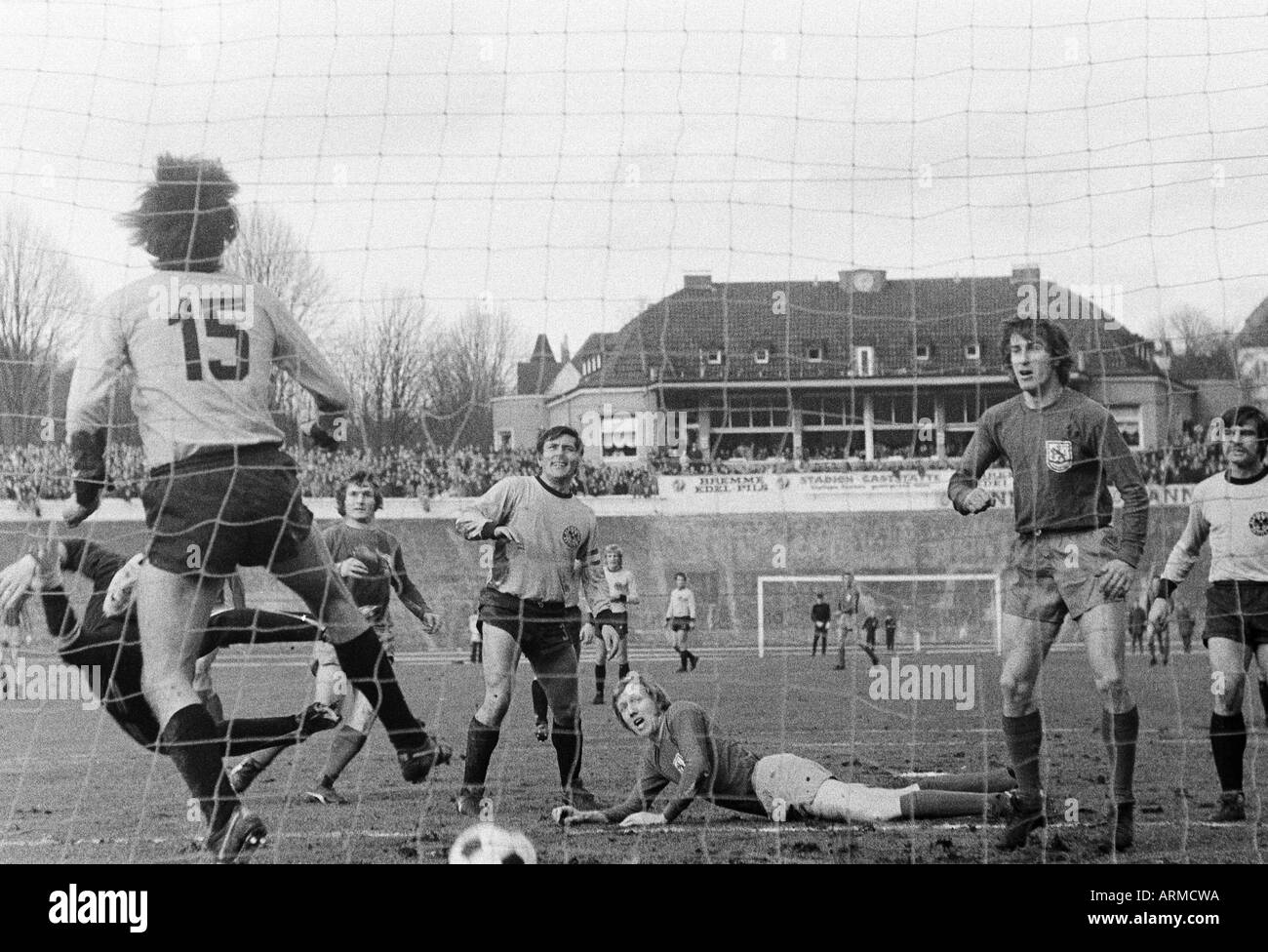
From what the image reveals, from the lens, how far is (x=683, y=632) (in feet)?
16.2

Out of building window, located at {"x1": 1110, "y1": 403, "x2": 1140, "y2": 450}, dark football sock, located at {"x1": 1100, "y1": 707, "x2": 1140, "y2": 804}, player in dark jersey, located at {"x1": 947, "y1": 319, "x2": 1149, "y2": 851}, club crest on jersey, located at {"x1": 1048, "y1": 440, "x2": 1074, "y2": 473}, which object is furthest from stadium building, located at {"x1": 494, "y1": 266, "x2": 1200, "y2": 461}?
dark football sock, located at {"x1": 1100, "y1": 707, "x2": 1140, "y2": 804}

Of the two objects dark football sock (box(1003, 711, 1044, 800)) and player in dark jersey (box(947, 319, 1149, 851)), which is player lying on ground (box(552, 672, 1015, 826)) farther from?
player in dark jersey (box(947, 319, 1149, 851))

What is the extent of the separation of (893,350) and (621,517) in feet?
3.05

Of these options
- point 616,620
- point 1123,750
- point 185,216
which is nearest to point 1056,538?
point 1123,750

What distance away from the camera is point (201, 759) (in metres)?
4.20

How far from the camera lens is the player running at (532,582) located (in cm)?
448

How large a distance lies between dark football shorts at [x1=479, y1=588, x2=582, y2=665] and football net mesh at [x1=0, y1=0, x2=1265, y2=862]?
159 millimetres

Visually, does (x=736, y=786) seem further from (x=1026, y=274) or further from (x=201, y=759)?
(x=1026, y=274)

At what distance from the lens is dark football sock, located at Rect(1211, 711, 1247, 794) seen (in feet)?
15.0

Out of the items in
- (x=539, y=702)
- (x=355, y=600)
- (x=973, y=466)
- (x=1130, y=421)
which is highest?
(x=1130, y=421)

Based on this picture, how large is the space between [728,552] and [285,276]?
1.60 m
